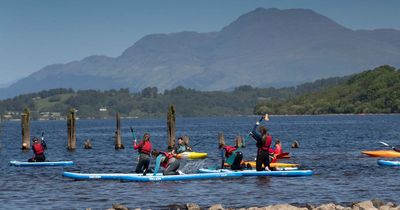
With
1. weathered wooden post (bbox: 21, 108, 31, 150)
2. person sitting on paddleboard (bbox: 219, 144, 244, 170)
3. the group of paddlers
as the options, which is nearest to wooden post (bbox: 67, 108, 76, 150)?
weathered wooden post (bbox: 21, 108, 31, 150)

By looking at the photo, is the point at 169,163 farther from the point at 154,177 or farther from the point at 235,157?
the point at 235,157

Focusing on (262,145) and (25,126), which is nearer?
(262,145)

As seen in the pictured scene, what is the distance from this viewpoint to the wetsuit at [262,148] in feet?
141

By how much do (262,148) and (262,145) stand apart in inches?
13.0

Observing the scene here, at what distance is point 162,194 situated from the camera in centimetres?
3725

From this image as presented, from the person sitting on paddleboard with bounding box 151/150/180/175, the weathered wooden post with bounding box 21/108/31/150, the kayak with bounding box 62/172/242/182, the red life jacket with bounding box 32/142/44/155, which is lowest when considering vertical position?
the kayak with bounding box 62/172/242/182

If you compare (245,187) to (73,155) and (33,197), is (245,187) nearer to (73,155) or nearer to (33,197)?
(33,197)

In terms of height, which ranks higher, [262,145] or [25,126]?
[25,126]

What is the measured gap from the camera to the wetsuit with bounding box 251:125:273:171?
4288 centimetres

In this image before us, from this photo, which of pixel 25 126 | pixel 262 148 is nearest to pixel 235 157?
pixel 262 148

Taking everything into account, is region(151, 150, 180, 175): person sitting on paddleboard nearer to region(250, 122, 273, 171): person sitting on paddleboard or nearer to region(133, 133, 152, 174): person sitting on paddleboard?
region(133, 133, 152, 174): person sitting on paddleboard

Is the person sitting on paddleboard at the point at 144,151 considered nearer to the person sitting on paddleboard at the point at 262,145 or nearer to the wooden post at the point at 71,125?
the person sitting on paddleboard at the point at 262,145

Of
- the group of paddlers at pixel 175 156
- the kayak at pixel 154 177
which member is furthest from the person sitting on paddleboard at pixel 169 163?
the kayak at pixel 154 177

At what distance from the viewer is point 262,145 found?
42.9 m
